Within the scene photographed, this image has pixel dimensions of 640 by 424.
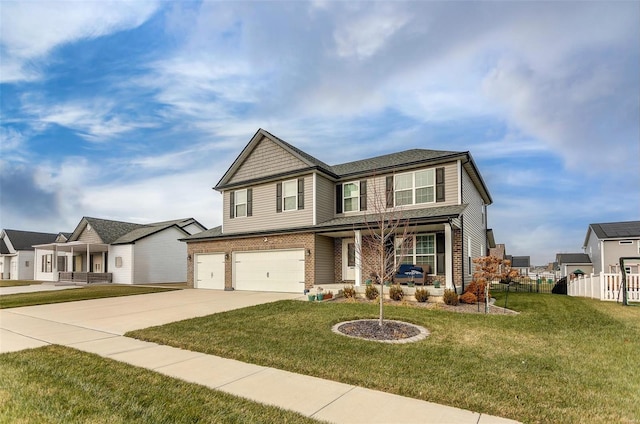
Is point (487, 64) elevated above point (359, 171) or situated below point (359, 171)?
above

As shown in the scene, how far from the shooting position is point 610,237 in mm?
26125

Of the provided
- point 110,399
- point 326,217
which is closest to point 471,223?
point 326,217

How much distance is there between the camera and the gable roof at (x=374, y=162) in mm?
15170

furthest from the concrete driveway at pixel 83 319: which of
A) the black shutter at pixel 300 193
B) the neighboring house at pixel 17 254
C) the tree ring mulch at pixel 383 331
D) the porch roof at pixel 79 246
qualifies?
the neighboring house at pixel 17 254

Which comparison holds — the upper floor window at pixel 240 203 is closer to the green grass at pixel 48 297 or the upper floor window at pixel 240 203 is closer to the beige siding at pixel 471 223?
the green grass at pixel 48 297

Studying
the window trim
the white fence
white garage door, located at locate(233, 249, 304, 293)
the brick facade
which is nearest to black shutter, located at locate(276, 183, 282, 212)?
the brick facade

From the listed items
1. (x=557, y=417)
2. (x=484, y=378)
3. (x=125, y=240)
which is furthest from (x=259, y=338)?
(x=125, y=240)

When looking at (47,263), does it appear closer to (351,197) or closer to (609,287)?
(351,197)

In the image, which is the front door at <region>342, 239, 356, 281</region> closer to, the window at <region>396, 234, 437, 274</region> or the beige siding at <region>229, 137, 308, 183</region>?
the window at <region>396, 234, 437, 274</region>

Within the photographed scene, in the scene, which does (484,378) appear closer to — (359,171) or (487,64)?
(487,64)

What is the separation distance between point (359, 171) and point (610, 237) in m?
22.5

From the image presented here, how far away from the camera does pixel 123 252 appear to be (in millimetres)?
27297

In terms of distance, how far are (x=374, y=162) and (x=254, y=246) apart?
25.8 feet

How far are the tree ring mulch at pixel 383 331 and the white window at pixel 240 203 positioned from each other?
1265 centimetres
